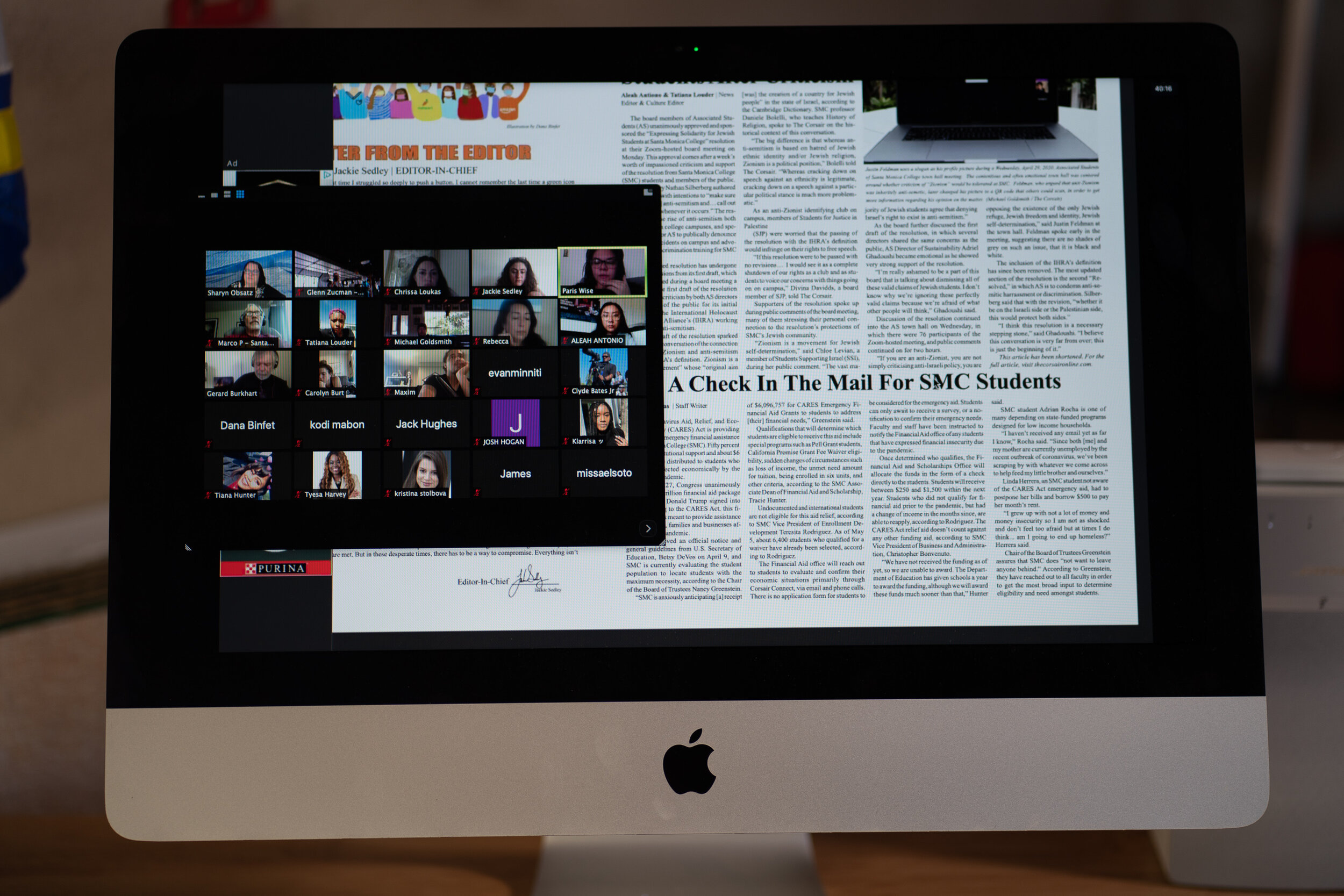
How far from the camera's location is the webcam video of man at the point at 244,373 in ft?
1.70

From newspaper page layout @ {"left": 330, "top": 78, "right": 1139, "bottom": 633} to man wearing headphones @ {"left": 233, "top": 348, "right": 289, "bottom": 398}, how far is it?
0.11 m

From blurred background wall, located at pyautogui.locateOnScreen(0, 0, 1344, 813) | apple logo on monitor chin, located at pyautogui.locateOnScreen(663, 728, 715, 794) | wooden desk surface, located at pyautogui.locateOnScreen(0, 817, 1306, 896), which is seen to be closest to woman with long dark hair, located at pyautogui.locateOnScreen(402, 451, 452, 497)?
apple logo on monitor chin, located at pyautogui.locateOnScreen(663, 728, 715, 794)

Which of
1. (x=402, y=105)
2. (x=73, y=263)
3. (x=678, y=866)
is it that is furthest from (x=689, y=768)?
(x=73, y=263)

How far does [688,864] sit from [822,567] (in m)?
0.25

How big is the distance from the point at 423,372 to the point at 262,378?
99 millimetres

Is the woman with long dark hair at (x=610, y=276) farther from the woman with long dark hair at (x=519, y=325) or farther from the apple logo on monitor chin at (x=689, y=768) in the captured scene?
→ the apple logo on monitor chin at (x=689, y=768)

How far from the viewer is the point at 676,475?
52cm

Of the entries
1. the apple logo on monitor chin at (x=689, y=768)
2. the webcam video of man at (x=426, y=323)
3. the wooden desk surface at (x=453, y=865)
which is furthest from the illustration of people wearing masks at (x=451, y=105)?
the wooden desk surface at (x=453, y=865)

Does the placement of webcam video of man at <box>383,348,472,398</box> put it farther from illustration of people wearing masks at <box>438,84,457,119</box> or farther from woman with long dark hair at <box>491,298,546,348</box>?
illustration of people wearing masks at <box>438,84,457,119</box>

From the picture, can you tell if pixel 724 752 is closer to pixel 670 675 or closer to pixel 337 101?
pixel 670 675

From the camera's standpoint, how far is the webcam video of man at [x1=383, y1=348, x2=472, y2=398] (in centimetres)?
52

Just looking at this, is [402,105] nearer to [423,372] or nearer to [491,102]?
[491,102]

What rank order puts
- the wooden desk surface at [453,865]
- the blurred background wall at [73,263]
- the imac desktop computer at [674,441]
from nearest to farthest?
the imac desktop computer at [674,441], the wooden desk surface at [453,865], the blurred background wall at [73,263]

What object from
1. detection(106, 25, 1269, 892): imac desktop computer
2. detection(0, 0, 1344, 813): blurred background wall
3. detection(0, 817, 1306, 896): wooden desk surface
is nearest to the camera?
detection(106, 25, 1269, 892): imac desktop computer
